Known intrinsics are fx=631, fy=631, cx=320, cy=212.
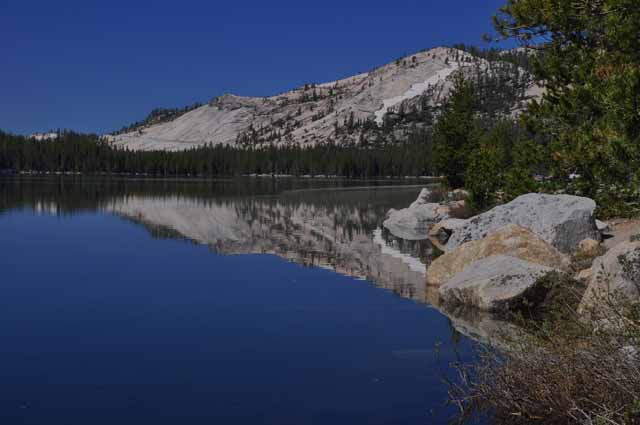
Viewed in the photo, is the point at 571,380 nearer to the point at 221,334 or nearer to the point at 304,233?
the point at 221,334

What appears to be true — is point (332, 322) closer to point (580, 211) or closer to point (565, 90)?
point (580, 211)

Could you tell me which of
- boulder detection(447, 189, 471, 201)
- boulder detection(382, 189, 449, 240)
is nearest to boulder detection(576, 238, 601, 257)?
boulder detection(382, 189, 449, 240)

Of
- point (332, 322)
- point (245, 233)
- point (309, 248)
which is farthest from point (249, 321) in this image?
point (245, 233)

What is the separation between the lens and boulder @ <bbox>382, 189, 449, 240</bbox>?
3506 centimetres

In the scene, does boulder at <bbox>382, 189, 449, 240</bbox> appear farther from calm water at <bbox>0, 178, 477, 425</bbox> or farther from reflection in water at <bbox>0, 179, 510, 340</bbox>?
calm water at <bbox>0, 178, 477, 425</bbox>

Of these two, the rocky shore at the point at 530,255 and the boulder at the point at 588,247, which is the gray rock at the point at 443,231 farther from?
the boulder at the point at 588,247

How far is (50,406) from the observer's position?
9477mm

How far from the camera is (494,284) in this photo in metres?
15.5

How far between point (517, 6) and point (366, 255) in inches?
426

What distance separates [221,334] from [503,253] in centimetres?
882

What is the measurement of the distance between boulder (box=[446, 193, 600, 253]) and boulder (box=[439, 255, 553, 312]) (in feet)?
16.8

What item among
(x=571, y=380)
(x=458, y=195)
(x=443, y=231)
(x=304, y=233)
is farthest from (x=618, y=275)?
(x=458, y=195)

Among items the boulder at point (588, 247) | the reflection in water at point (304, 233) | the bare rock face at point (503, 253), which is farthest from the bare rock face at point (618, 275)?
the boulder at point (588, 247)

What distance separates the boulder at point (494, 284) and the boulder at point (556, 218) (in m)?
5.12
